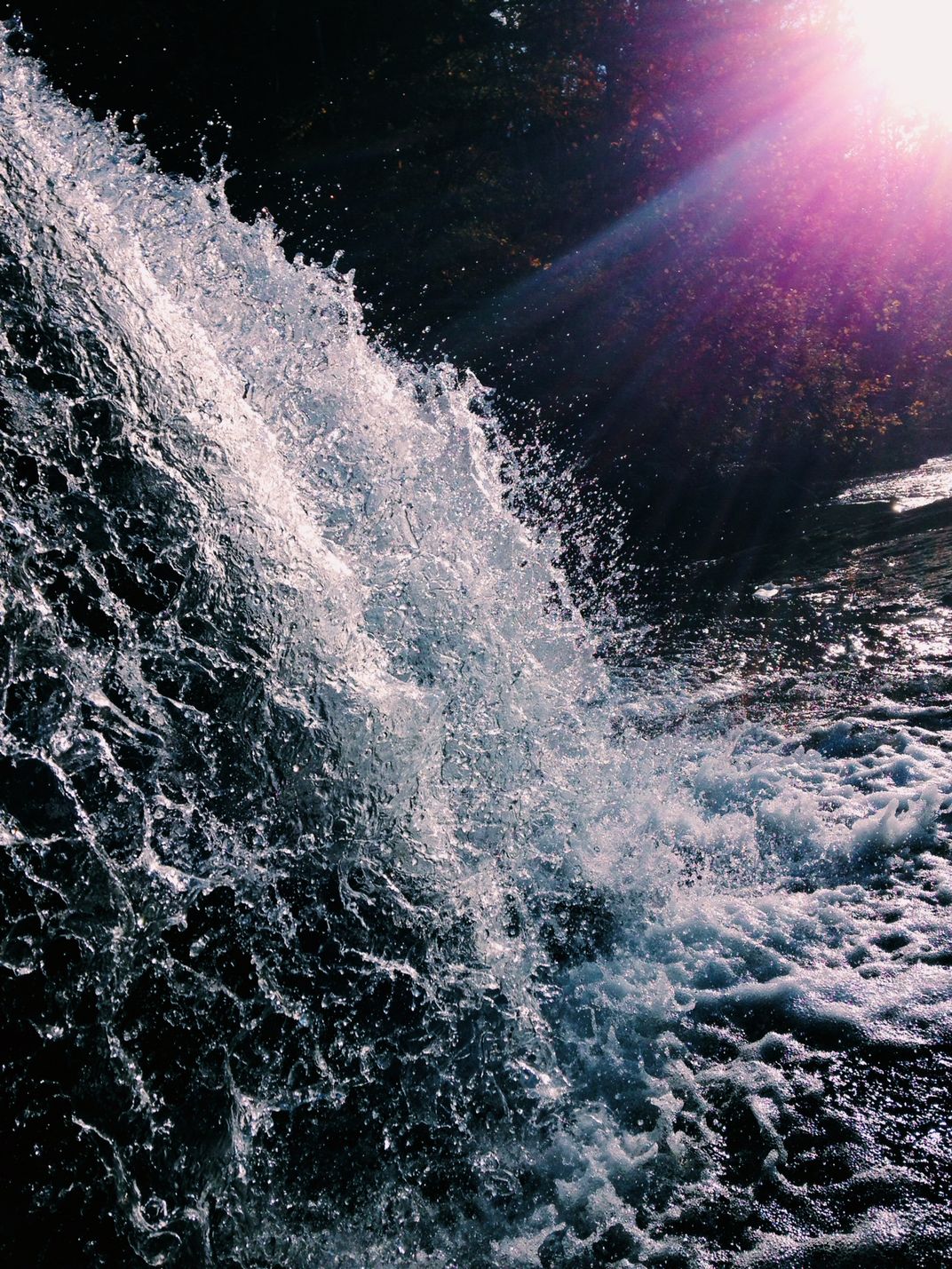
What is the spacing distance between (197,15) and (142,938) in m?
14.3

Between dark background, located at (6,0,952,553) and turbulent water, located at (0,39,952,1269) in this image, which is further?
dark background, located at (6,0,952,553)

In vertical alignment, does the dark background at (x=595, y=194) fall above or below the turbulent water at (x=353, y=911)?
above

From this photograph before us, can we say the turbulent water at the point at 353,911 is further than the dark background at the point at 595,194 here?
No

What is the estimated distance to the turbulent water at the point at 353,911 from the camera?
271 cm

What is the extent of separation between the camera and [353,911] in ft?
11.1

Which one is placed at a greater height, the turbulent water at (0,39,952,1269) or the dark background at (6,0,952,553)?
the dark background at (6,0,952,553)

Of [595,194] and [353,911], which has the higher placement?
A: [595,194]

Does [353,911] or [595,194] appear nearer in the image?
[353,911]

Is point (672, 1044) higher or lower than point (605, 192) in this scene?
lower

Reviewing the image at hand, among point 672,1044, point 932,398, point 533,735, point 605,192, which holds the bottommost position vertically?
point 672,1044

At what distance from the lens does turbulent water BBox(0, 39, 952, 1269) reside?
8.91ft

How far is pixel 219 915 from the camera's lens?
3.12m

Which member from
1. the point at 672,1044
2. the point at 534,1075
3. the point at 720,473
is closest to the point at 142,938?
the point at 534,1075

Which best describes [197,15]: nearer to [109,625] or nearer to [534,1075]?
[109,625]
